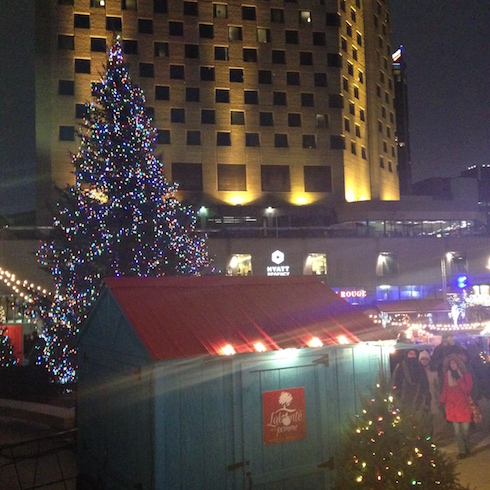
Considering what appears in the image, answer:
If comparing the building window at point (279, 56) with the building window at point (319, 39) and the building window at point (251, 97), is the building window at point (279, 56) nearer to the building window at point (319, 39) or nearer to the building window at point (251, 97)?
the building window at point (319, 39)

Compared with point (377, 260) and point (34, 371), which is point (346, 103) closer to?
point (377, 260)

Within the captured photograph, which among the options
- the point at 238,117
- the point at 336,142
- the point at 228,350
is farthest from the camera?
the point at 336,142

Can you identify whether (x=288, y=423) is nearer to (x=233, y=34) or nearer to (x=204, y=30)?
(x=204, y=30)

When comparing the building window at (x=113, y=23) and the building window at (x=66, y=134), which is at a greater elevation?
the building window at (x=113, y=23)

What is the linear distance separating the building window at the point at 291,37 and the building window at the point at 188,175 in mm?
15542

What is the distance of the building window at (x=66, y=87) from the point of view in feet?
148

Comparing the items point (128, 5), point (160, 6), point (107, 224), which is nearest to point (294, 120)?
point (160, 6)

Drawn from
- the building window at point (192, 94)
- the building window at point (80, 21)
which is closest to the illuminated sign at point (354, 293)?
the building window at point (192, 94)

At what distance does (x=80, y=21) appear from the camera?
45.9m


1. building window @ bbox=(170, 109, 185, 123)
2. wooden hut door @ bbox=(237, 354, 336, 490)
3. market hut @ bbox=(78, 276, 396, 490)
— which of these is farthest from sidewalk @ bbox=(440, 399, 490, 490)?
building window @ bbox=(170, 109, 185, 123)

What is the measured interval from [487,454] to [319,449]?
13.6 feet

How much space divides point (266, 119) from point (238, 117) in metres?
2.76

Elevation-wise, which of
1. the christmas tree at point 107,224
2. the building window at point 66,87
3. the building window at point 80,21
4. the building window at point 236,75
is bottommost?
the christmas tree at point 107,224

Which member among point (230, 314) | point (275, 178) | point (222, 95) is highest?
point (222, 95)
